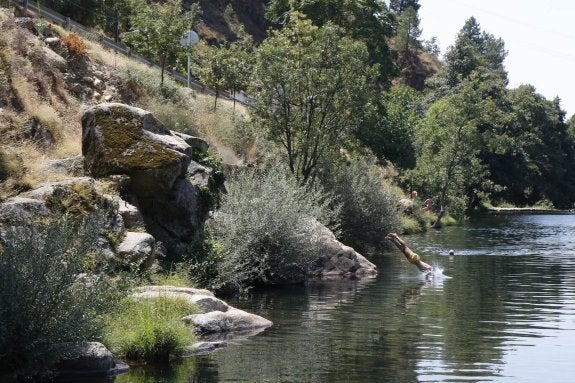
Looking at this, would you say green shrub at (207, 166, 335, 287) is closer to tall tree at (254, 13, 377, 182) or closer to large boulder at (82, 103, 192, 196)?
large boulder at (82, 103, 192, 196)

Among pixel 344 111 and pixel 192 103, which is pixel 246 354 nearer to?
pixel 344 111

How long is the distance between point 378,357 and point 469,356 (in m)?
1.53

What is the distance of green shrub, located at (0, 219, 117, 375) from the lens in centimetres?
1044

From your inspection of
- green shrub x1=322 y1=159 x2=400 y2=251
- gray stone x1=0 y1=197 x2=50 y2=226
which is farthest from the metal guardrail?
gray stone x1=0 y1=197 x2=50 y2=226

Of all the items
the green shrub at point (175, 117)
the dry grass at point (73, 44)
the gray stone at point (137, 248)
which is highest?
the dry grass at point (73, 44)

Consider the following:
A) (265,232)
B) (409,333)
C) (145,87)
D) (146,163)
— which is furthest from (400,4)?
(409,333)

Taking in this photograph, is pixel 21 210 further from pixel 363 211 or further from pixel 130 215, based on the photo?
pixel 363 211

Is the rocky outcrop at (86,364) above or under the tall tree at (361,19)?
under

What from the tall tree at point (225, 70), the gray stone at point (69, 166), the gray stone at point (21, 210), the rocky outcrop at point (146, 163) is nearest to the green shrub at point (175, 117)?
the tall tree at point (225, 70)

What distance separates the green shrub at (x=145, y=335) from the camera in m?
12.5

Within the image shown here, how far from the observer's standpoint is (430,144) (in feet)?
215

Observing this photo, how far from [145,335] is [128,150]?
7.49 metres

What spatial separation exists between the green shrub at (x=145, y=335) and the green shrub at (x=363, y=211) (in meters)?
19.7

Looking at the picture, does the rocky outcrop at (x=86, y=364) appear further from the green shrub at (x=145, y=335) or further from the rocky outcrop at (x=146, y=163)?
the rocky outcrop at (x=146, y=163)
